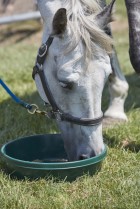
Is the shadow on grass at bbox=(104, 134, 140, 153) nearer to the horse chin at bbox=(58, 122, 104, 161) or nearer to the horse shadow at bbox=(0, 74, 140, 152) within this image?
the horse shadow at bbox=(0, 74, 140, 152)

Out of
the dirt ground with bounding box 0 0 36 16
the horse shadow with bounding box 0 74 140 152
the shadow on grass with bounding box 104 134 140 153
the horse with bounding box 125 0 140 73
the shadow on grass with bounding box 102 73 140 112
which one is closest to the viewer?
the horse with bounding box 125 0 140 73

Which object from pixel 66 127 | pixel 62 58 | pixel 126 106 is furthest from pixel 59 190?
pixel 126 106

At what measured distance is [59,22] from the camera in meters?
2.47

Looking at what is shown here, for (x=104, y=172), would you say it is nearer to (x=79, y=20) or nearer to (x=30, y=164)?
(x=30, y=164)

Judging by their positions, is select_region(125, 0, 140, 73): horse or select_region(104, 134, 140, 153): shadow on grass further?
select_region(104, 134, 140, 153): shadow on grass

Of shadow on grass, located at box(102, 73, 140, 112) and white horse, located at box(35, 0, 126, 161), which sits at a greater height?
white horse, located at box(35, 0, 126, 161)

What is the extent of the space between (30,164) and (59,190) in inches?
8.6

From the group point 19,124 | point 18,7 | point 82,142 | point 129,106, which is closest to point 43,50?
point 82,142

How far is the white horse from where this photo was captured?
251 centimetres

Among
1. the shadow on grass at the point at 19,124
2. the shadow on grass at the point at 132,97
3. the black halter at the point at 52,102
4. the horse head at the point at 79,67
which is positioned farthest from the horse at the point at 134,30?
the shadow on grass at the point at 132,97

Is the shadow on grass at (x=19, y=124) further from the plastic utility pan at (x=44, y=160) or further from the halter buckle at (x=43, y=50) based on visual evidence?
the halter buckle at (x=43, y=50)

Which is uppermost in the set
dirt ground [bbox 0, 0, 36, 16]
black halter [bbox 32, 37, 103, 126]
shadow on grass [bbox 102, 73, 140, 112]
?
black halter [bbox 32, 37, 103, 126]

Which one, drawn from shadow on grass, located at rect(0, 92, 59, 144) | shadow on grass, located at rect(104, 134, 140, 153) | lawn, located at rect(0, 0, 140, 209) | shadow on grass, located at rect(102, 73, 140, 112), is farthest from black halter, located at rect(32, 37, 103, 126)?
shadow on grass, located at rect(102, 73, 140, 112)

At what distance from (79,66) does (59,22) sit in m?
0.27
